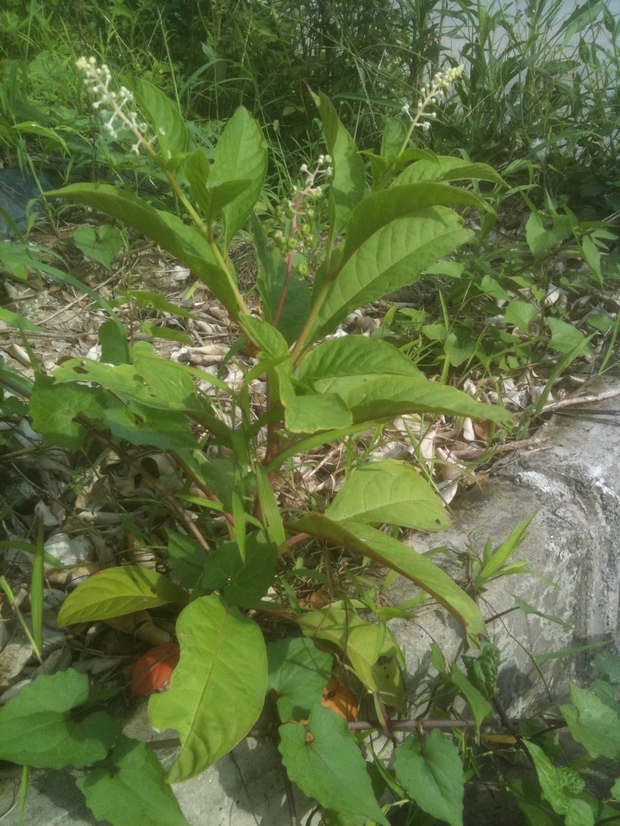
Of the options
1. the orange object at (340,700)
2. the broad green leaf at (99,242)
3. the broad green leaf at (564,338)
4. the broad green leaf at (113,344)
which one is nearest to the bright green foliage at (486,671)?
the orange object at (340,700)

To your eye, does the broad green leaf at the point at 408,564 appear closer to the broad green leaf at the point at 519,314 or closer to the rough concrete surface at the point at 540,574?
the rough concrete surface at the point at 540,574

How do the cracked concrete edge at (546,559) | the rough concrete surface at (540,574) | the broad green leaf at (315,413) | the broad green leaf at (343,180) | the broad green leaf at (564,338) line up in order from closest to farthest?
the broad green leaf at (315,413)
the broad green leaf at (343,180)
the rough concrete surface at (540,574)
the cracked concrete edge at (546,559)
the broad green leaf at (564,338)

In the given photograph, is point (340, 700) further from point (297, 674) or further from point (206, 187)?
point (206, 187)

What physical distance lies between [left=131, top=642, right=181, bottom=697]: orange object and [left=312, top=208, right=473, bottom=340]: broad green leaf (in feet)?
2.12

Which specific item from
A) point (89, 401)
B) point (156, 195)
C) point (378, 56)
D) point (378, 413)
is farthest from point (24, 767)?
point (378, 56)

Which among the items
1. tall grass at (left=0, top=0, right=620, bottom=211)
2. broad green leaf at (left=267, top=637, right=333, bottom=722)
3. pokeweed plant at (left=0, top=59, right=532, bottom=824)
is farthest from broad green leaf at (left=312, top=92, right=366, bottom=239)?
tall grass at (left=0, top=0, right=620, bottom=211)

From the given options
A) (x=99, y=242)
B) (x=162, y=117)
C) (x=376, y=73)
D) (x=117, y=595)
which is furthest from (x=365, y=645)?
(x=376, y=73)

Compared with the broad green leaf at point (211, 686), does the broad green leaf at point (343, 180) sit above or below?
above

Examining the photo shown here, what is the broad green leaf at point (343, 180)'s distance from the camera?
1191 mm

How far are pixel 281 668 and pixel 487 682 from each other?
15.1 inches

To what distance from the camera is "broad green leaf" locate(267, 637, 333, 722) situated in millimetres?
1120

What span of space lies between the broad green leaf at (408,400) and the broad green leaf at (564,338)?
0.94 m

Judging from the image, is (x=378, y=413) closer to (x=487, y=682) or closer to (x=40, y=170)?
(x=487, y=682)

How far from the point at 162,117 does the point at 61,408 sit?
53 cm
